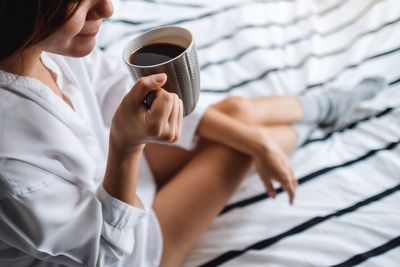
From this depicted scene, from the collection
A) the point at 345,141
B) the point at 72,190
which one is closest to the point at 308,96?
the point at 345,141

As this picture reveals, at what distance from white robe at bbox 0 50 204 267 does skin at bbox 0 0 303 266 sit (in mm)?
33

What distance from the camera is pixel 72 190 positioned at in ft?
1.94

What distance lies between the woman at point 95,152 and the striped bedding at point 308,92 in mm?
79

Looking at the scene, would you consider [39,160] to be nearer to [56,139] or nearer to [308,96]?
[56,139]

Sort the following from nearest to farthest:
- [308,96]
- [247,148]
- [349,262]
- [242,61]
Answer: [349,262] < [247,148] < [308,96] < [242,61]

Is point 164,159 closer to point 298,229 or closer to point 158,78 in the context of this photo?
point 298,229

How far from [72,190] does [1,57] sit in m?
0.25

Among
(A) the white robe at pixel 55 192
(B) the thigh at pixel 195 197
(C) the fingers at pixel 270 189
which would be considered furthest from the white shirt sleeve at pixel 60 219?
(C) the fingers at pixel 270 189

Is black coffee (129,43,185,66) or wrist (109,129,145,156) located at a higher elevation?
black coffee (129,43,185,66)

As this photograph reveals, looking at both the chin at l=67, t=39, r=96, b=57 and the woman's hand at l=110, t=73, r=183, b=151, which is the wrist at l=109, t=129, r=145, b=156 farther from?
the chin at l=67, t=39, r=96, b=57

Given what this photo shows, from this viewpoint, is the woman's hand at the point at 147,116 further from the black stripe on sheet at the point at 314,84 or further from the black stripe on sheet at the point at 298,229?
the black stripe on sheet at the point at 314,84

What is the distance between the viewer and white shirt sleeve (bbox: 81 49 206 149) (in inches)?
32.7

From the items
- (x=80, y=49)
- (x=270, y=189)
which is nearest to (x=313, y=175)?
(x=270, y=189)

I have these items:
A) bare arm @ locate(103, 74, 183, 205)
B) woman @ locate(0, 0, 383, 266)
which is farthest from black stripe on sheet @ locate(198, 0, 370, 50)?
bare arm @ locate(103, 74, 183, 205)
